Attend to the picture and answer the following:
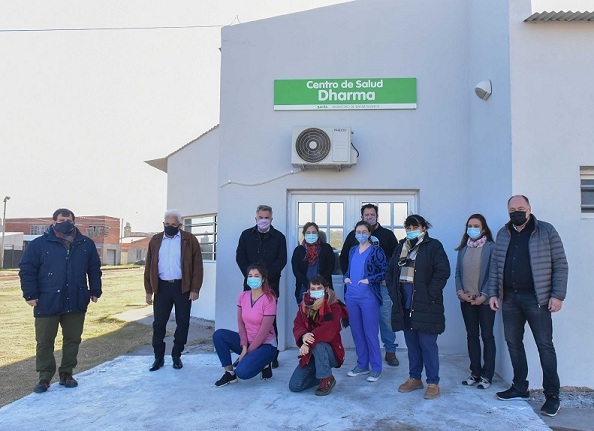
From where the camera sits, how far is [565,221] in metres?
4.93

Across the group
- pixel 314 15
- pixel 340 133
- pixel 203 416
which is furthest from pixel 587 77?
pixel 203 416

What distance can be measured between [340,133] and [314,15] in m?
1.83

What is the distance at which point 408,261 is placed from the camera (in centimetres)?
479

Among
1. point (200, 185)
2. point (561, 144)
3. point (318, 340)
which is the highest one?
point (200, 185)

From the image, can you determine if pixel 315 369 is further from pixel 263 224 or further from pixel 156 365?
pixel 156 365

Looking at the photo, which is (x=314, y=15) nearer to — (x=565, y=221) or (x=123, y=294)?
(x=565, y=221)

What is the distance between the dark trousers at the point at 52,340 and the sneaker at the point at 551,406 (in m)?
4.59

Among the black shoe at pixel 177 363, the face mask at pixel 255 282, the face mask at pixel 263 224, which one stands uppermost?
the face mask at pixel 263 224

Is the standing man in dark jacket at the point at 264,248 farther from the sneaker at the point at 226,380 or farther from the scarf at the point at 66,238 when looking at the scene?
the scarf at the point at 66,238

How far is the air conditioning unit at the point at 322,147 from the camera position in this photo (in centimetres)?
639

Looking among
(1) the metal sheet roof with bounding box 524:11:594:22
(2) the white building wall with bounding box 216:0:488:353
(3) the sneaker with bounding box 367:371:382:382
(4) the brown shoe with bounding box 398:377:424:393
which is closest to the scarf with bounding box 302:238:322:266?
(2) the white building wall with bounding box 216:0:488:353

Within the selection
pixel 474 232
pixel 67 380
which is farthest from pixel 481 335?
pixel 67 380

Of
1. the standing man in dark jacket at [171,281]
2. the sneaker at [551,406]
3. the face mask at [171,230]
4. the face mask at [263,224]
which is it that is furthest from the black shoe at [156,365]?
the sneaker at [551,406]

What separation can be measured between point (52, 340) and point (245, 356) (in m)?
2.06
